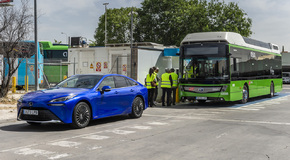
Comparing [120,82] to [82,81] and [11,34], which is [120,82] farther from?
[11,34]

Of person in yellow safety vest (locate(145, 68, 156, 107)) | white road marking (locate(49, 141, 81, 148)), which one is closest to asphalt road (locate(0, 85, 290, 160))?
white road marking (locate(49, 141, 81, 148))

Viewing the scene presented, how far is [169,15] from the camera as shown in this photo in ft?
163

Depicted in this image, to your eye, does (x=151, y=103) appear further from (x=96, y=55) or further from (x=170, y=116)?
(x=96, y=55)

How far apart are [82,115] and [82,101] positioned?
14.5 inches

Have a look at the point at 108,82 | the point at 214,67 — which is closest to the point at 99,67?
the point at 214,67

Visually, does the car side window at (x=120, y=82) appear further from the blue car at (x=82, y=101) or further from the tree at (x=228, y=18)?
the tree at (x=228, y=18)

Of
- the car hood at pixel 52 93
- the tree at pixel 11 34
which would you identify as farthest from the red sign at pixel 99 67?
the car hood at pixel 52 93

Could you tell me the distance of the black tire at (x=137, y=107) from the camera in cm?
1181

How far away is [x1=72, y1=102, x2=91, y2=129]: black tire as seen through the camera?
9352 mm

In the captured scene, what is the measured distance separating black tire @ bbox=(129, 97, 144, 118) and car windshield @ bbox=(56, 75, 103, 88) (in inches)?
65.1

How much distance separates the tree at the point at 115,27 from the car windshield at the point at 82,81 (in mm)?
50211

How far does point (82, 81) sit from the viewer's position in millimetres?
10633

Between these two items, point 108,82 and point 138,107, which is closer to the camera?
point 108,82

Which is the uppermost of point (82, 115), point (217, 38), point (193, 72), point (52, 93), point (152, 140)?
point (217, 38)
